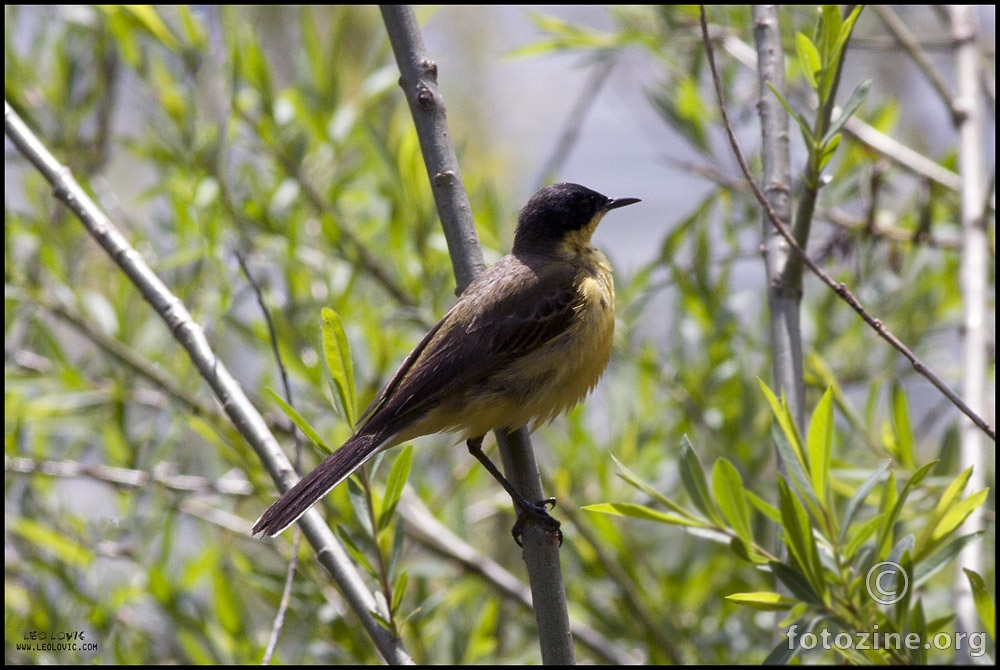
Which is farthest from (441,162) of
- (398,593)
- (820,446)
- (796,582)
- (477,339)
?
(796,582)

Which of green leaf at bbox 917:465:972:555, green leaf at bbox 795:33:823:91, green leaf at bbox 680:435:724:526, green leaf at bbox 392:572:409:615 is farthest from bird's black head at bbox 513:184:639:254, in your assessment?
green leaf at bbox 917:465:972:555

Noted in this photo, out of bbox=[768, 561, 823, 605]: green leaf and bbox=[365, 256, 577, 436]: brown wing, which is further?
bbox=[365, 256, 577, 436]: brown wing

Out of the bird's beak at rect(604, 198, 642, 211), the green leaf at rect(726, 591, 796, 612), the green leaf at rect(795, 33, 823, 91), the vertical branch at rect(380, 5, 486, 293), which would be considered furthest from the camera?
the bird's beak at rect(604, 198, 642, 211)

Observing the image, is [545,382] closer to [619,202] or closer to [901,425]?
[619,202]

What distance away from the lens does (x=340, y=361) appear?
2529 mm

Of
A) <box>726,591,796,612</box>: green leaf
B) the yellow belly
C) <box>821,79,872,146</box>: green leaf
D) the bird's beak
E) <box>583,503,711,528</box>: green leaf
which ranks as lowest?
<box>726,591,796,612</box>: green leaf

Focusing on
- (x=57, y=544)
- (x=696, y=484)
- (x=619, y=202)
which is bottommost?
(x=57, y=544)

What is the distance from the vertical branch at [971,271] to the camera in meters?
2.71

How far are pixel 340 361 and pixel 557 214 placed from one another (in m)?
1.51

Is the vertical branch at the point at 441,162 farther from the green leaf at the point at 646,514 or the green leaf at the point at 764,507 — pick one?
the green leaf at the point at 764,507

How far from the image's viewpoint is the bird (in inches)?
120

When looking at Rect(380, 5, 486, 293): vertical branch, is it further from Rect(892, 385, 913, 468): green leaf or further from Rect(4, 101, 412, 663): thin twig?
Rect(892, 385, 913, 468): green leaf

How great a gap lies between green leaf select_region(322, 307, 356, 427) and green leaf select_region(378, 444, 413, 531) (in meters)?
0.17

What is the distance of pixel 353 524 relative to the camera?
350 centimetres
